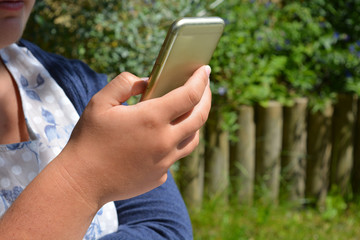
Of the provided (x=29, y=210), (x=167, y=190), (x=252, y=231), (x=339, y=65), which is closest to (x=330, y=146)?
(x=339, y=65)

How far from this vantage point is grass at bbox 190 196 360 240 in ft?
10.2

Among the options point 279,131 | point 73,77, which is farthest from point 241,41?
point 73,77

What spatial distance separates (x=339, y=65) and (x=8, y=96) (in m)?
2.88

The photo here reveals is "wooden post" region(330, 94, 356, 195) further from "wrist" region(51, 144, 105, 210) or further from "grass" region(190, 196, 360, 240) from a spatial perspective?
"wrist" region(51, 144, 105, 210)

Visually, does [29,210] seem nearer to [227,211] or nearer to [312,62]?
[227,211]

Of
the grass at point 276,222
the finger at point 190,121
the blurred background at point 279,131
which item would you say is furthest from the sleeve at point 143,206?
the grass at point 276,222

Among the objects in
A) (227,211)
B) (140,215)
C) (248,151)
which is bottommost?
(227,211)

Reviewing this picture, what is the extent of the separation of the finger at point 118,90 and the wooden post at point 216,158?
237cm

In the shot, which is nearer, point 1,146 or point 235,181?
point 1,146

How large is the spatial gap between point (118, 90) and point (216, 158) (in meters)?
2.55

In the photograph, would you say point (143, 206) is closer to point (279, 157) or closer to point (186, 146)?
point (186, 146)

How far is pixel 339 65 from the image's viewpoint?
11.4 feet

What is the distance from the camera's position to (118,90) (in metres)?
0.80

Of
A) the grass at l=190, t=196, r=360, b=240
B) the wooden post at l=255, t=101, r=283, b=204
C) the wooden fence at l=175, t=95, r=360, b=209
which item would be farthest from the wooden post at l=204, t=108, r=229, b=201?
the wooden post at l=255, t=101, r=283, b=204
